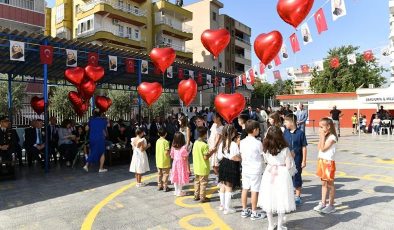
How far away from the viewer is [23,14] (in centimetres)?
2888

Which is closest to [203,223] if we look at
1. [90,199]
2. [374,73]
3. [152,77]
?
[90,199]

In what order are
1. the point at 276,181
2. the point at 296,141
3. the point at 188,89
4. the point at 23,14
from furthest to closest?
1. the point at 23,14
2. the point at 188,89
3. the point at 296,141
4. the point at 276,181

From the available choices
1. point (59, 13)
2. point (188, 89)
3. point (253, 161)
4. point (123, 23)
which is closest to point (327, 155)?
point (253, 161)

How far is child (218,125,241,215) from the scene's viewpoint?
224 inches

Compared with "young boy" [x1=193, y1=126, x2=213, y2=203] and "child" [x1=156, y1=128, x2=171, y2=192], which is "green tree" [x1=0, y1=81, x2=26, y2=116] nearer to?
"child" [x1=156, y1=128, x2=171, y2=192]

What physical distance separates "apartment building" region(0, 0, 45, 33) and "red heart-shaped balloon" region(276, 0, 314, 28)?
25.2 m

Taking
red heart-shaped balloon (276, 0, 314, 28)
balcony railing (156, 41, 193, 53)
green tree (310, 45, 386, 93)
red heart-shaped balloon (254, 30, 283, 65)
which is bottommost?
red heart-shaped balloon (254, 30, 283, 65)

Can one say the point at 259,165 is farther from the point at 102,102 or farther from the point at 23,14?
the point at 23,14

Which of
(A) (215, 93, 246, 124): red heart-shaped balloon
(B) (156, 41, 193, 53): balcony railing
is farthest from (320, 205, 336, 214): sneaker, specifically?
(B) (156, 41, 193, 53): balcony railing

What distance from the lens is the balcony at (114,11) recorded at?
34.5 metres

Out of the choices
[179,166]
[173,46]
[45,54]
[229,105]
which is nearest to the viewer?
[179,166]

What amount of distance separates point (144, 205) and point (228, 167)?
182cm

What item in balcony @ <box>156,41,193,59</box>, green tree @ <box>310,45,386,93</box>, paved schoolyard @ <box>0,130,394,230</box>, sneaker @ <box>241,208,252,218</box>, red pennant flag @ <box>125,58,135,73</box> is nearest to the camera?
paved schoolyard @ <box>0,130,394,230</box>

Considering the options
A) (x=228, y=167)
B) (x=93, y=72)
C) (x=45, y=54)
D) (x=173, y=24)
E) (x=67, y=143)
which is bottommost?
(x=228, y=167)
